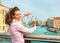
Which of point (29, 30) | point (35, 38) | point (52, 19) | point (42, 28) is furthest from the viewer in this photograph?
point (52, 19)

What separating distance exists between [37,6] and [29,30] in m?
0.76

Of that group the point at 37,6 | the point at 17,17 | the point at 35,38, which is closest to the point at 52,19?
the point at 37,6

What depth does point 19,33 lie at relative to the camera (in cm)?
104

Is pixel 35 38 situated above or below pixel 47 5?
below

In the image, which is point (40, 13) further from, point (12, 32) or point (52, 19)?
point (12, 32)

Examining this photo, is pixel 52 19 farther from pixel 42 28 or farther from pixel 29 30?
pixel 29 30

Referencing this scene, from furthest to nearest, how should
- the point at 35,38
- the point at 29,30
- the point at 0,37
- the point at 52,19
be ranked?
the point at 52,19 < the point at 0,37 < the point at 35,38 < the point at 29,30

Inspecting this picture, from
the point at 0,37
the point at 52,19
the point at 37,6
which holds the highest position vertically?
the point at 37,6

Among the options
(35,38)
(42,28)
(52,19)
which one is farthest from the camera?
(52,19)

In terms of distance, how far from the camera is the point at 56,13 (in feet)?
5.61

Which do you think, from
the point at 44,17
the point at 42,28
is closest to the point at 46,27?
the point at 42,28

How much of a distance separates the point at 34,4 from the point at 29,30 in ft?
2.45

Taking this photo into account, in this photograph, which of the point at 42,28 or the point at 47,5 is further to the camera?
the point at 47,5

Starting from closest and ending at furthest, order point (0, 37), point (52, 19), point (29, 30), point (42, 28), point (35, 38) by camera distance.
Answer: point (29, 30), point (35, 38), point (0, 37), point (42, 28), point (52, 19)
